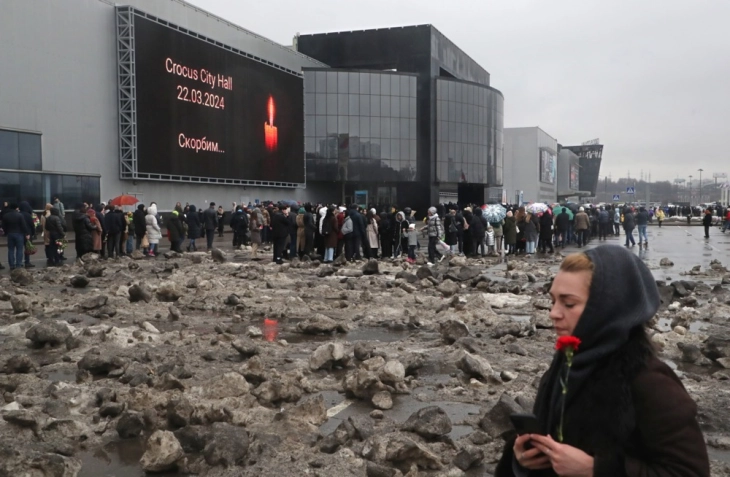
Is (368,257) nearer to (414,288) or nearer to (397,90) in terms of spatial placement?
(414,288)

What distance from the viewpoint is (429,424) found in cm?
566

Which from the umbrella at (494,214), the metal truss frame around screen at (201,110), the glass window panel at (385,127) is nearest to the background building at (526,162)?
the glass window panel at (385,127)

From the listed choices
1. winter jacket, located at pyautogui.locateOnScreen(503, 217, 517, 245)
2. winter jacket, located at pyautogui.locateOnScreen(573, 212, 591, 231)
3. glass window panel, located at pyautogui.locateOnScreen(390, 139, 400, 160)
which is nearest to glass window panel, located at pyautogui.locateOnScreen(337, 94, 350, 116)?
glass window panel, located at pyautogui.locateOnScreen(390, 139, 400, 160)

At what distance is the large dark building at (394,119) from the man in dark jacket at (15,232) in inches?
1794

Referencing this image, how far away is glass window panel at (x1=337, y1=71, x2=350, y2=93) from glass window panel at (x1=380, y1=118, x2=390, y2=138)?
4510 mm

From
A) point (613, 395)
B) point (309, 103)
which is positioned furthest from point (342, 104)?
point (613, 395)

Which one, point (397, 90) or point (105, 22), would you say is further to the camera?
point (397, 90)

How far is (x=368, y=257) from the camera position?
75.4ft

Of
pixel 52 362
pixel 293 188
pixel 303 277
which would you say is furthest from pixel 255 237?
pixel 293 188

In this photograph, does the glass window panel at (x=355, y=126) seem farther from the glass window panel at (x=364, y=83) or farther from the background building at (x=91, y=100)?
the background building at (x=91, y=100)

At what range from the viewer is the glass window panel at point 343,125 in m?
65.3

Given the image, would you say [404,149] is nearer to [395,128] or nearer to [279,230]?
[395,128]

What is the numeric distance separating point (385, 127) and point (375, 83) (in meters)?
4.09

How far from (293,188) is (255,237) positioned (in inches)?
1299
